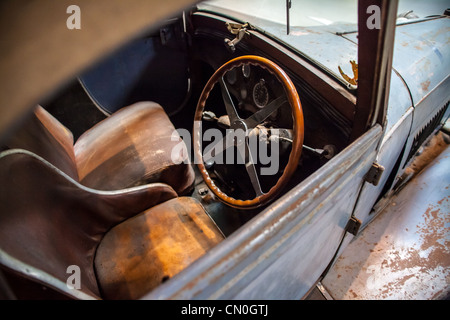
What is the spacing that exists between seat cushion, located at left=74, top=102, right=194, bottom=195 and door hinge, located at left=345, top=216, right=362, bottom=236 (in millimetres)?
868

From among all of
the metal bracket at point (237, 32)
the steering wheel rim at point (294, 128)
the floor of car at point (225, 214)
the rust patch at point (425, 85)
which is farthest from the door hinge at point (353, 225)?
the metal bracket at point (237, 32)

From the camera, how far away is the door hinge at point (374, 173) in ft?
3.02

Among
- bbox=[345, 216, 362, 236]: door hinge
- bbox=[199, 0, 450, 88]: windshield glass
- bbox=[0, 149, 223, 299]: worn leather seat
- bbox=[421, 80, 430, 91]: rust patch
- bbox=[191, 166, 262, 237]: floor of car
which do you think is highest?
bbox=[199, 0, 450, 88]: windshield glass

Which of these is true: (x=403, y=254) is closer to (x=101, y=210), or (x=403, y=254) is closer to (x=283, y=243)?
(x=283, y=243)

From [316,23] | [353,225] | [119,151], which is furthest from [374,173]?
[316,23]

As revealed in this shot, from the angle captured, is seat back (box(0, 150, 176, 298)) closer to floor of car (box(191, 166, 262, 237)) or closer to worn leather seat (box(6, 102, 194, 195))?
worn leather seat (box(6, 102, 194, 195))

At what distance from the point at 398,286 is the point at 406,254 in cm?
20

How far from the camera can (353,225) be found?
109cm

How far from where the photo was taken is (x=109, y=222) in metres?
1.12

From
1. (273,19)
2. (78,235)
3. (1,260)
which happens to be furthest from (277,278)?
(273,19)

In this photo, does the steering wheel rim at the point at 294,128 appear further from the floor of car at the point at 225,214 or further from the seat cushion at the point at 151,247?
the floor of car at the point at 225,214

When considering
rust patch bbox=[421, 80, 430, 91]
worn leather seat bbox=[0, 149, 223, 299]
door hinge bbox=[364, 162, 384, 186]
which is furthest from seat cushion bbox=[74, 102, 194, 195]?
rust patch bbox=[421, 80, 430, 91]

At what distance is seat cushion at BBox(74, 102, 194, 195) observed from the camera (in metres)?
1.27

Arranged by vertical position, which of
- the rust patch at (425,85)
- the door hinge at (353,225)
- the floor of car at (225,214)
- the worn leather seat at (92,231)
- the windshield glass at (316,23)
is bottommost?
the floor of car at (225,214)
